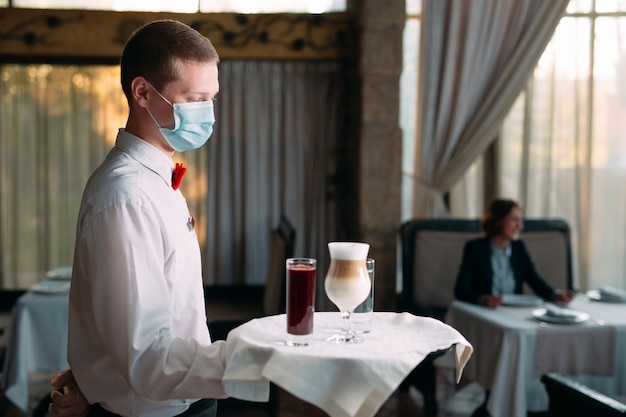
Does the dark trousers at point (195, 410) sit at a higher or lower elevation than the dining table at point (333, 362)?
lower

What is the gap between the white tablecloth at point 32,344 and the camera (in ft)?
12.2

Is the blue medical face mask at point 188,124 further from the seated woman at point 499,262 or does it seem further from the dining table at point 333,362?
the seated woman at point 499,262

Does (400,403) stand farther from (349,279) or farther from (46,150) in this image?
(46,150)

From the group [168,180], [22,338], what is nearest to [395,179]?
[22,338]

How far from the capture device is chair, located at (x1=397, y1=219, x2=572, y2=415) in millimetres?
4660

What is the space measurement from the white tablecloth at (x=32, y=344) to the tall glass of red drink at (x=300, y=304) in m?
2.62

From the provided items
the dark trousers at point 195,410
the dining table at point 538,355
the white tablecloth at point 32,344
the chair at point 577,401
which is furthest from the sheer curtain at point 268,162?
the dark trousers at point 195,410

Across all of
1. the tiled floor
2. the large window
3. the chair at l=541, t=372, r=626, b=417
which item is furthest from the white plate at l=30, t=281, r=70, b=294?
the large window

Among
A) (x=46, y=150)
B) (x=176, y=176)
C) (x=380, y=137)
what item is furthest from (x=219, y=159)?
(x=176, y=176)

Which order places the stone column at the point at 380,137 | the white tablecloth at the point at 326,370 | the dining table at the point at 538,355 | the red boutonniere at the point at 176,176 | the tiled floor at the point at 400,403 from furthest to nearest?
1. the stone column at the point at 380,137
2. the tiled floor at the point at 400,403
3. the dining table at the point at 538,355
4. the red boutonniere at the point at 176,176
5. the white tablecloth at the point at 326,370

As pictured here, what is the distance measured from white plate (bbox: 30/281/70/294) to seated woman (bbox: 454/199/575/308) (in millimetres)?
2052

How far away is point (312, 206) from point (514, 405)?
9.10ft

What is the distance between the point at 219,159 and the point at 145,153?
4.34m

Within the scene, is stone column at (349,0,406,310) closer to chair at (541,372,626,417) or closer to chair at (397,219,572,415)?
chair at (397,219,572,415)
